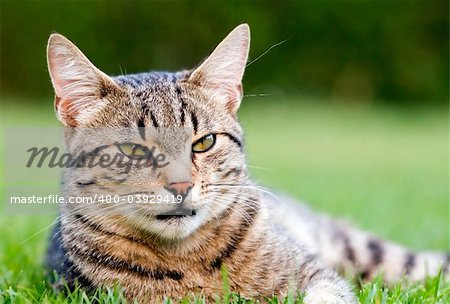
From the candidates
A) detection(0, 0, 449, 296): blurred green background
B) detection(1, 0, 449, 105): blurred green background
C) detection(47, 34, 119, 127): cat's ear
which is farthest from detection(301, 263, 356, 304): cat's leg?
detection(1, 0, 449, 105): blurred green background

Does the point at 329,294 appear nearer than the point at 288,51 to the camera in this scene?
Yes

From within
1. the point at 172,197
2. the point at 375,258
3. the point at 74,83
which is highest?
the point at 74,83

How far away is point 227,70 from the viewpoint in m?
2.73

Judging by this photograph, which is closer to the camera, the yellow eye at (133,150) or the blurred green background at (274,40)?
the yellow eye at (133,150)

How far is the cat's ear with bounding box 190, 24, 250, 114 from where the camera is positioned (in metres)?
2.65

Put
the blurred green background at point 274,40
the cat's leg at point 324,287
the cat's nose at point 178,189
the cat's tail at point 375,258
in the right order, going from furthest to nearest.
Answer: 1. the blurred green background at point 274,40
2. the cat's tail at point 375,258
3. the cat's leg at point 324,287
4. the cat's nose at point 178,189

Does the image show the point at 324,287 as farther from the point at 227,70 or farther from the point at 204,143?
the point at 227,70

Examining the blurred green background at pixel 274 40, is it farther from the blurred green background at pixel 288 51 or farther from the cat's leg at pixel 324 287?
the cat's leg at pixel 324 287

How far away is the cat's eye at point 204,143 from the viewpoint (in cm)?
248

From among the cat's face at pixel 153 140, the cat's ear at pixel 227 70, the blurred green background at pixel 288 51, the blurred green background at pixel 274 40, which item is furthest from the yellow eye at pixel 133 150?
the blurred green background at pixel 274 40

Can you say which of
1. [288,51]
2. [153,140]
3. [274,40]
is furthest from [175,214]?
[288,51]

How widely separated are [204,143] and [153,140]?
21 cm

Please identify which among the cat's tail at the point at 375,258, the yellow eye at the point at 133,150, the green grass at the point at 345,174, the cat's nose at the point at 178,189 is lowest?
the green grass at the point at 345,174

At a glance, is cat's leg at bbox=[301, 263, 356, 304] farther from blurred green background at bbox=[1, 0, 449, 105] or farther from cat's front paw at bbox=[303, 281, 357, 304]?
blurred green background at bbox=[1, 0, 449, 105]
